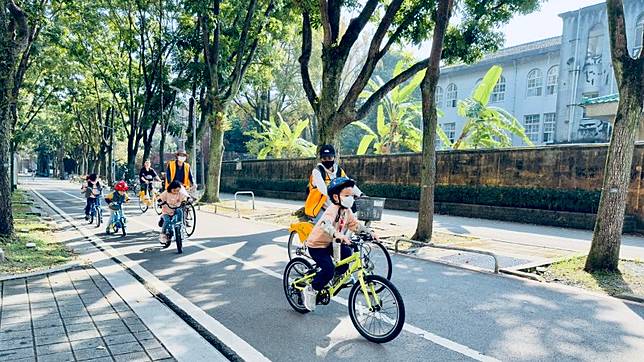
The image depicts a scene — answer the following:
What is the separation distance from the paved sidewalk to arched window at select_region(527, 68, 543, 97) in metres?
35.2

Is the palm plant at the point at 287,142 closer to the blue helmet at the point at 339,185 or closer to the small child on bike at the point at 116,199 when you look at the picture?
the small child on bike at the point at 116,199

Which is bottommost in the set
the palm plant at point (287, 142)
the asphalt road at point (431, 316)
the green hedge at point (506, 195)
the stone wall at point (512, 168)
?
the asphalt road at point (431, 316)

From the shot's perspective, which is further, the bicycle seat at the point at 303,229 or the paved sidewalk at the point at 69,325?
the bicycle seat at the point at 303,229

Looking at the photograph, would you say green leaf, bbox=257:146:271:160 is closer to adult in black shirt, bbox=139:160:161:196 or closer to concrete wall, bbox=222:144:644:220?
concrete wall, bbox=222:144:644:220

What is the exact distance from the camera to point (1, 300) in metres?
5.32

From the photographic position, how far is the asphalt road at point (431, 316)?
4207mm

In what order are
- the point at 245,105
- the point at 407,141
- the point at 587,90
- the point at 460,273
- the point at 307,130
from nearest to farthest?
the point at 460,273 < the point at 407,141 < the point at 587,90 < the point at 245,105 < the point at 307,130

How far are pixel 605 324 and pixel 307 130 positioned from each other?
43320 millimetres

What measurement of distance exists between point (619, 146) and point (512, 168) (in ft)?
29.6

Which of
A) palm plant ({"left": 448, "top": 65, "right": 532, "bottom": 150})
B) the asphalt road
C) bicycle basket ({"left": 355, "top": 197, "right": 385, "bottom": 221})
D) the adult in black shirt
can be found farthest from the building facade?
the adult in black shirt

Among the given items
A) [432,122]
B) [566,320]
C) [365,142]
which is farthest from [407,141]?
[566,320]

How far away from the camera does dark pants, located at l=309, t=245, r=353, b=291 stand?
4.80m

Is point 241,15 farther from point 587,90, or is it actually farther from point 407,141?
point 587,90

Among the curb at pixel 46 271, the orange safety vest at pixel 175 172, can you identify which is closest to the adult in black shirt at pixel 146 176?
the orange safety vest at pixel 175 172
